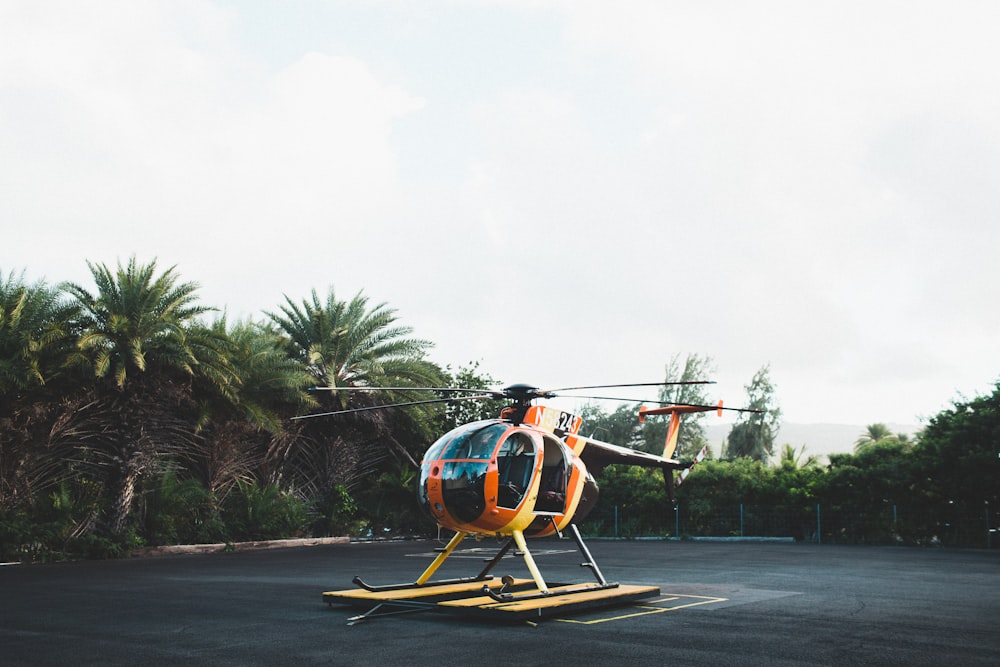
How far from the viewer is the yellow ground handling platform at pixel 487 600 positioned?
882 cm

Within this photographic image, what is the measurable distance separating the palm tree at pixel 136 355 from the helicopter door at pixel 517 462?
41.2ft

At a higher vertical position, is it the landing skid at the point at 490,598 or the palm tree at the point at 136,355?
the palm tree at the point at 136,355

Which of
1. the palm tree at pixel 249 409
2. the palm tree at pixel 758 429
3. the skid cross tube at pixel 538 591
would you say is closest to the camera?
the skid cross tube at pixel 538 591

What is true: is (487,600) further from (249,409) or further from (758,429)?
(758,429)

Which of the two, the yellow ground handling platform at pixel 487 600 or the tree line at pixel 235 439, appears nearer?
the yellow ground handling platform at pixel 487 600

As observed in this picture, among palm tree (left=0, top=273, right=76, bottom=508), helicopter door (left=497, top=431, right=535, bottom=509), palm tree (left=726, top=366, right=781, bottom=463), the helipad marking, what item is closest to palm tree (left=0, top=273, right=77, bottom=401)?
palm tree (left=0, top=273, right=76, bottom=508)

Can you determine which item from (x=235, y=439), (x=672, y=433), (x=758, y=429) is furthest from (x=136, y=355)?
(x=758, y=429)

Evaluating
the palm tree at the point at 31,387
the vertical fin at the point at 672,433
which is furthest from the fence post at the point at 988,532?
the palm tree at the point at 31,387

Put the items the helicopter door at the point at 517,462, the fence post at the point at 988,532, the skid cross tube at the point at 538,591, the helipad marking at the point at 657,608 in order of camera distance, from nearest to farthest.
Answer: the helipad marking at the point at 657,608
the skid cross tube at the point at 538,591
the helicopter door at the point at 517,462
the fence post at the point at 988,532

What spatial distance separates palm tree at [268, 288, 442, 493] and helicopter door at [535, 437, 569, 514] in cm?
1631

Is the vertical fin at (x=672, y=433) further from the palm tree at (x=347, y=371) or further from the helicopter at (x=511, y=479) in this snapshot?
the palm tree at (x=347, y=371)

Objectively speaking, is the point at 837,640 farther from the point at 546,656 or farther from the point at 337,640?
the point at 337,640

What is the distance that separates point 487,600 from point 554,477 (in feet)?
6.58

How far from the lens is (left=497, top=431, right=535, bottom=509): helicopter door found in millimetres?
10016
